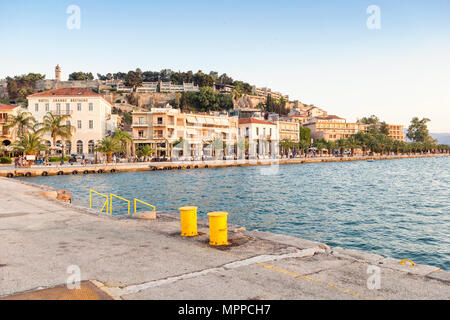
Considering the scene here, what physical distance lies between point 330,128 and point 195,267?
13074 centimetres

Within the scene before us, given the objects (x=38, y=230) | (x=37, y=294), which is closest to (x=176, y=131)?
(x=38, y=230)

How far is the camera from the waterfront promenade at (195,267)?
5.75m

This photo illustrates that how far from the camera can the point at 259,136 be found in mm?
93562

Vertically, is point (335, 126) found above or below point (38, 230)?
above

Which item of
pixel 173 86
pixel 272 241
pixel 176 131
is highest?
pixel 173 86

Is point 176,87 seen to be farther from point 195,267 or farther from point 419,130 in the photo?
point 195,267

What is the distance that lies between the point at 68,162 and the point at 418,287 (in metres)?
59.0

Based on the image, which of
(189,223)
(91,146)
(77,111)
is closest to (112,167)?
(91,146)

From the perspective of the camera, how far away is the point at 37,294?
552 cm

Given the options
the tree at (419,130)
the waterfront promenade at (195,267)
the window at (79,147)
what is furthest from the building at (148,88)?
the waterfront promenade at (195,267)

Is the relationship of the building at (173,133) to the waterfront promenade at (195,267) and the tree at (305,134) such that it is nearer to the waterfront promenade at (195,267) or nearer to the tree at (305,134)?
the tree at (305,134)

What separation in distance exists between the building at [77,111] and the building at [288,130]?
5360 cm
